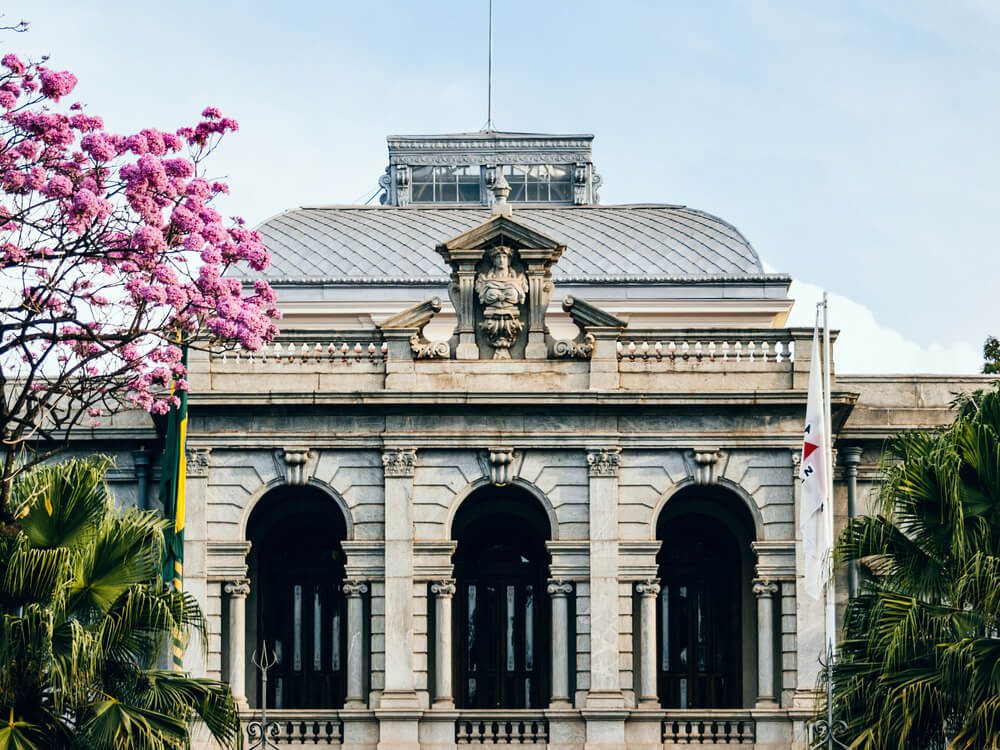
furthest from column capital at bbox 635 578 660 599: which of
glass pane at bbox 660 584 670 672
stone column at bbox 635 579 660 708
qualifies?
glass pane at bbox 660 584 670 672

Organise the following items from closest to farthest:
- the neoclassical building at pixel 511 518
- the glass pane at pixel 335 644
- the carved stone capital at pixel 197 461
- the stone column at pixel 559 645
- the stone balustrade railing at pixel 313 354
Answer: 1. the neoclassical building at pixel 511 518
2. the stone column at pixel 559 645
3. the carved stone capital at pixel 197 461
4. the stone balustrade railing at pixel 313 354
5. the glass pane at pixel 335 644

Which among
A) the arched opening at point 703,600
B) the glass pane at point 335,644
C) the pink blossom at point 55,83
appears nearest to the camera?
the pink blossom at point 55,83

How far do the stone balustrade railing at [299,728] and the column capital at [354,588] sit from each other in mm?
2297

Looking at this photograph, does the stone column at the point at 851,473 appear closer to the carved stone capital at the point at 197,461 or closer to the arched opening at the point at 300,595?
the arched opening at the point at 300,595

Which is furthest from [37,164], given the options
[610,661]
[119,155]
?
[610,661]

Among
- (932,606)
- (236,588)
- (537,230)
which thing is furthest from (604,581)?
(537,230)

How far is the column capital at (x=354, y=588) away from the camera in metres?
51.2

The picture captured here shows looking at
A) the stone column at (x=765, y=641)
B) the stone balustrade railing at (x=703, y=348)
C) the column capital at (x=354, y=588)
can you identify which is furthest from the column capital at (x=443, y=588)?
the stone column at (x=765, y=641)

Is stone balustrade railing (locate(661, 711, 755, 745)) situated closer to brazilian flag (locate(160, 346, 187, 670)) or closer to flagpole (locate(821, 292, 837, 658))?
flagpole (locate(821, 292, 837, 658))

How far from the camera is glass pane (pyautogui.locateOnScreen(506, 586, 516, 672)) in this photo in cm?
5394

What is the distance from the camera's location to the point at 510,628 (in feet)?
177

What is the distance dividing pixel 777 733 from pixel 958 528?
11.3 m

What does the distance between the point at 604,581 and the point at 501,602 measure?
3.74m

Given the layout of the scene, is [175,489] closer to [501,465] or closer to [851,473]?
[501,465]
